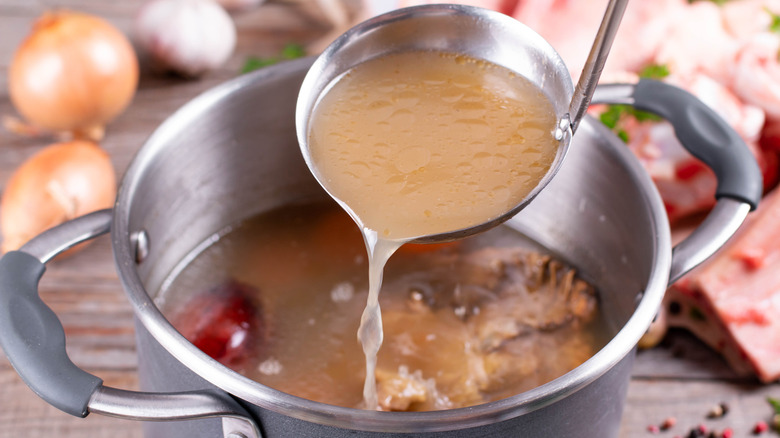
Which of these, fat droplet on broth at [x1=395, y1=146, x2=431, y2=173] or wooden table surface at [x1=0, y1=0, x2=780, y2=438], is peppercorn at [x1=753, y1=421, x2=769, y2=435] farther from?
fat droplet on broth at [x1=395, y1=146, x2=431, y2=173]

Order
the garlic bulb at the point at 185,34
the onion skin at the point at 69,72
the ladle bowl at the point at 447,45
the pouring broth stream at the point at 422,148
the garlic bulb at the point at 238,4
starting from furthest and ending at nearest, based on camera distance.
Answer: the garlic bulb at the point at 238,4 → the garlic bulb at the point at 185,34 → the onion skin at the point at 69,72 → the ladle bowl at the point at 447,45 → the pouring broth stream at the point at 422,148

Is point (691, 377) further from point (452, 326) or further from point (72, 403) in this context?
point (72, 403)

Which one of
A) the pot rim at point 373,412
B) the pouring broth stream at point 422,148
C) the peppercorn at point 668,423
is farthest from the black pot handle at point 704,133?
the peppercorn at point 668,423

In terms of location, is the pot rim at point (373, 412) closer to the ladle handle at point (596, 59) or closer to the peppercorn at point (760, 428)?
the ladle handle at point (596, 59)

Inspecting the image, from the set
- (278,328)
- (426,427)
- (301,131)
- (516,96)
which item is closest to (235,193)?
(278,328)

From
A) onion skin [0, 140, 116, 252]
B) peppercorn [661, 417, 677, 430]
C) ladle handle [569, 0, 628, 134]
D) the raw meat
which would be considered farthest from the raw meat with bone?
onion skin [0, 140, 116, 252]

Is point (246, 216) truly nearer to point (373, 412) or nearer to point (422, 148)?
point (422, 148)
